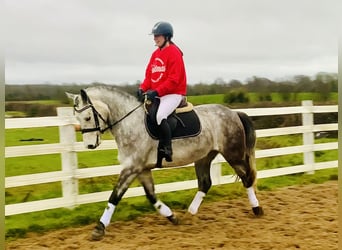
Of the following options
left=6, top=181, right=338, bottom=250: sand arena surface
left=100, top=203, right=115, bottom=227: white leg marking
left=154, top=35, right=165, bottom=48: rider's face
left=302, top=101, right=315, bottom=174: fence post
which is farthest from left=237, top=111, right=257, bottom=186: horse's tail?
left=302, top=101, right=315, bottom=174: fence post

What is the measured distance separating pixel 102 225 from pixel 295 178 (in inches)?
139

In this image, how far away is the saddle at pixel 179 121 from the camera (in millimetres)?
4188

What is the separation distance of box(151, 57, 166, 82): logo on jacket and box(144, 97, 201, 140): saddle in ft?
0.63

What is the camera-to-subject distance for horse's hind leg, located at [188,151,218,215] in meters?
4.66

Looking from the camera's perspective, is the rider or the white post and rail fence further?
the white post and rail fence

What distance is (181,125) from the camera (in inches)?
170

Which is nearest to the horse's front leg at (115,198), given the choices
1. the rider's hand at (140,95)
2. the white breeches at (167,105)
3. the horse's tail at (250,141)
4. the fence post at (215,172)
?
the white breeches at (167,105)

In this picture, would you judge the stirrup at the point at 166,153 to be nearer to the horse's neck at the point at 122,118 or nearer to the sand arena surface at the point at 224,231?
the horse's neck at the point at 122,118

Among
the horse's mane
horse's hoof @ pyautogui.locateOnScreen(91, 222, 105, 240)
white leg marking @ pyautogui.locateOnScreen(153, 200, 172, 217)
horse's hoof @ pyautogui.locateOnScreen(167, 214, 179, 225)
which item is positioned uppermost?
the horse's mane

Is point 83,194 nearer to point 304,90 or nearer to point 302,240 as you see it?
point 302,240

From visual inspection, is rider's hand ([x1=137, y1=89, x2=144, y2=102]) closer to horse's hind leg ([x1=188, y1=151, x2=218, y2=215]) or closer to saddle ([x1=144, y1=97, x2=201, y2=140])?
saddle ([x1=144, y1=97, x2=201, y2=140])

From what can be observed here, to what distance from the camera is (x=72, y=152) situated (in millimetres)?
4586

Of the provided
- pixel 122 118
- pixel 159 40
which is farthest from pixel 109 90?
pixel 159 40

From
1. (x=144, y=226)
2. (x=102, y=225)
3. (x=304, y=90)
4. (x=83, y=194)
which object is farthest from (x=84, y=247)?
(x=304, y=90)
